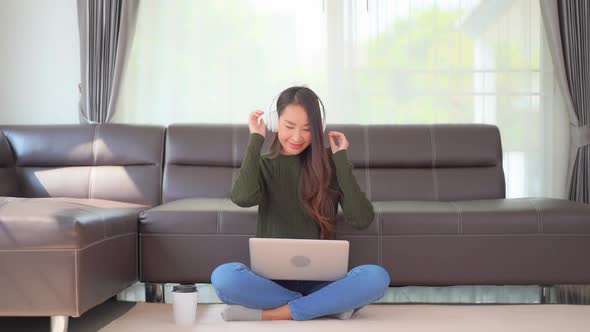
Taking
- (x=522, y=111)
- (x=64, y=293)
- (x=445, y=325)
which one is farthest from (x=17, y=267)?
(x=522, y=111)

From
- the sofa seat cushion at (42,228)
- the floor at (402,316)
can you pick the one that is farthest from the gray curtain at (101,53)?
the sofa seat cushion at (42,228)

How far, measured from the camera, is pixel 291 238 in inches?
115

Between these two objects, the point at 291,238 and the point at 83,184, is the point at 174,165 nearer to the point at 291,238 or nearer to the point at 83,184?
the point at 83,184

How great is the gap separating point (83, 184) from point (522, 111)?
262cm

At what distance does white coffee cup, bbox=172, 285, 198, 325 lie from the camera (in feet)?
9.34

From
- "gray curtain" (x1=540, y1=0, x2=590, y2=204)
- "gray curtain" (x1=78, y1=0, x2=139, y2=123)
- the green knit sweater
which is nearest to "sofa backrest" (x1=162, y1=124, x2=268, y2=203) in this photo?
"gray curtain" (x1=78, y1=0, x2=139, y2=123)

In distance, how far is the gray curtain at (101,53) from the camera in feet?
14.8

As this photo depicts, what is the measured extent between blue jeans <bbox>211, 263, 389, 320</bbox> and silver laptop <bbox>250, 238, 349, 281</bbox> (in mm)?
39

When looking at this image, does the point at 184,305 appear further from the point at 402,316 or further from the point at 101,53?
the point at 101,53

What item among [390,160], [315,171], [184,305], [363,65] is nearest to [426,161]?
[390,160]

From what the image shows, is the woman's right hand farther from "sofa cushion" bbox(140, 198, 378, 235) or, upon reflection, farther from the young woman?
"sofa cushion" bbox(140, 198, 378, 235)

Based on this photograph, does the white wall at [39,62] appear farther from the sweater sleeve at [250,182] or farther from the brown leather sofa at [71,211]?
the sweater sleeve at [250,182]

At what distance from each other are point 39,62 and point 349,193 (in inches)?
102

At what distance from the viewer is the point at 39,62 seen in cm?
467
